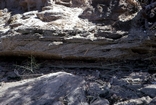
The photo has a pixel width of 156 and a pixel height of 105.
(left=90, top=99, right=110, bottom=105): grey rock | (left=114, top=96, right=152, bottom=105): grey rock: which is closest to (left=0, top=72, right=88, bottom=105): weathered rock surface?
(left=90, top=99, right=110, bottom=105): grey rock

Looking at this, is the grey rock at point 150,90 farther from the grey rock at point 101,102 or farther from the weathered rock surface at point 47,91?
the weathered rock surface at point 47,91

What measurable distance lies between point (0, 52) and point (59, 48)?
1078 mm

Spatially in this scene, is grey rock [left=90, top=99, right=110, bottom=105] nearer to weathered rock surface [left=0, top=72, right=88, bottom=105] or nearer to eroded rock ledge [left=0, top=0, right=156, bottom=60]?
weathered rock surface [left=0, top=72, right=88, bottom=105]

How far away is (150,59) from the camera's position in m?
3.34

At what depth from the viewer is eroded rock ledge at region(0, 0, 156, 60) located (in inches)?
134

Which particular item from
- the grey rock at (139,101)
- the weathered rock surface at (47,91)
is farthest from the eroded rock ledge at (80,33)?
the grey rock at (139,101)

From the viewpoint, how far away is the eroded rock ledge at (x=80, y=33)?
11.2 feet

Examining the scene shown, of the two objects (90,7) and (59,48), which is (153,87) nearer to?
(59,48)

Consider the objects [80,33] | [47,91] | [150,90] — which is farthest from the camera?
[80,33]

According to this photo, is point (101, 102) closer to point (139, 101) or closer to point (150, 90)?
point (139, 101)

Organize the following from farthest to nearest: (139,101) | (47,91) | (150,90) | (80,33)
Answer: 1. (80,33)
2. (47,91)
3. (150,90)
4. (139,101)

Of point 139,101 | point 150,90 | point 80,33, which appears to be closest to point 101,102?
point 139,101

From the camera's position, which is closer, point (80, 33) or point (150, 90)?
point (150, 90)

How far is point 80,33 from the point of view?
358 cm
